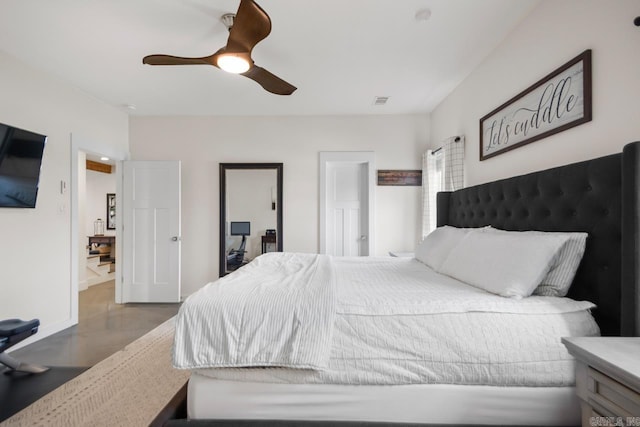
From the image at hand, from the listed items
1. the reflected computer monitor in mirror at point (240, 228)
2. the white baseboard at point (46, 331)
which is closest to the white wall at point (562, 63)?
the reflected computer monitor in mirror at point (240, 228)

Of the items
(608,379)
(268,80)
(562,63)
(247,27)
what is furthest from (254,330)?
(562,63)

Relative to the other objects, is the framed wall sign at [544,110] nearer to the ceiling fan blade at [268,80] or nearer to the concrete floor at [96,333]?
the ceiling fan blade at [268,80]

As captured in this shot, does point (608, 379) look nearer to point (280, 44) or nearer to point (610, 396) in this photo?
point (610, 396)

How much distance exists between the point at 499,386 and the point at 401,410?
406 millimetres

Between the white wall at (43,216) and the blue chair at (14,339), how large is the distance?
55cm

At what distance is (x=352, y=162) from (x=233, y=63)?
2.26 metres

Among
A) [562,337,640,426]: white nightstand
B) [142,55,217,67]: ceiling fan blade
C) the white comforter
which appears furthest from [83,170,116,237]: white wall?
[562,337,640,426]: white nightstand

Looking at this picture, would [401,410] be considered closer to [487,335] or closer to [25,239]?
[487,335]

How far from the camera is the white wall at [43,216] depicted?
2465mm

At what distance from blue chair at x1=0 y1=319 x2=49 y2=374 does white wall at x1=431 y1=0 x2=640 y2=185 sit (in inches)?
155

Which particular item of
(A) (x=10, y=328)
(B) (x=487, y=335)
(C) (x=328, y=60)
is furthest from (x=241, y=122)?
(B) (x=487, y=335)

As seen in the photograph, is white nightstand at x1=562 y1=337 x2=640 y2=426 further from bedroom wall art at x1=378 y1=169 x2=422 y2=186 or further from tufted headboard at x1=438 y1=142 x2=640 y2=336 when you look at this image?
bedroom wall art at x1=378 y1=169 x2=422 y2=186

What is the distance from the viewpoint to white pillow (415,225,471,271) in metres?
2.04

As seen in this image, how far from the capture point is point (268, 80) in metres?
2.17
